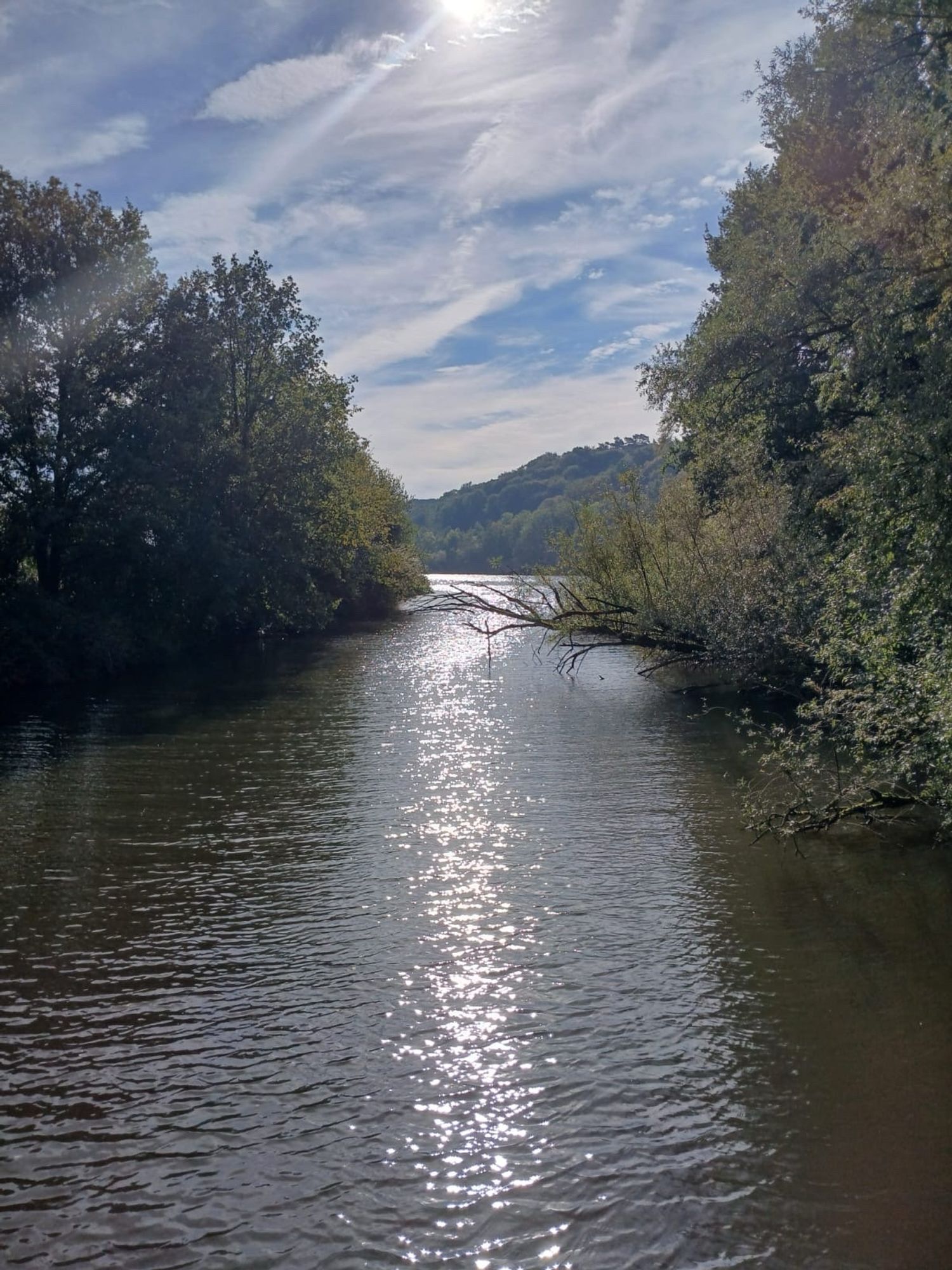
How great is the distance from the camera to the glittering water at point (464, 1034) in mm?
6121

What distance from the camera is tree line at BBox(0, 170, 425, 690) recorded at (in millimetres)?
33750

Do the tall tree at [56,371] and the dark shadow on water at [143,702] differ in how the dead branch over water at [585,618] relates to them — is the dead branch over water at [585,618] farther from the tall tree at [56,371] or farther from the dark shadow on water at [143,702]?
the tall tree at [56,371]

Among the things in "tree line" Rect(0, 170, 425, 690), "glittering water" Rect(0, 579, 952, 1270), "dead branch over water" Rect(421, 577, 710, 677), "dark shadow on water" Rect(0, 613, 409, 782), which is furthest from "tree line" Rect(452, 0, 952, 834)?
"tree line" Rect(0, 170, 425, 690)

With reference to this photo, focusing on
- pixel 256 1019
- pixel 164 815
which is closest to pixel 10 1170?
pixel 256 1019

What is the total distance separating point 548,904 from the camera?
11.5m

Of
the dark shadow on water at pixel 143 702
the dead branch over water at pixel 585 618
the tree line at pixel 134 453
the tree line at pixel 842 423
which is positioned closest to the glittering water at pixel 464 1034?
the tree line at pixel 842 423

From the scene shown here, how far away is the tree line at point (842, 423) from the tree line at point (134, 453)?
18400mm

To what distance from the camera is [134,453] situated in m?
35.8

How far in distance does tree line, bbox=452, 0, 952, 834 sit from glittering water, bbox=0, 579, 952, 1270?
206cm

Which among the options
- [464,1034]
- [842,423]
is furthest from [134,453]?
[464,1034]

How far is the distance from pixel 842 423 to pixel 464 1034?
12307 millimetres

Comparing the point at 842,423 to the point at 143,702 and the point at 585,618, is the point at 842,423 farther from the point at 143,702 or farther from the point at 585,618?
the point at 143,702

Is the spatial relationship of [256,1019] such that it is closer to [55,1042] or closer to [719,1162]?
[55,1042]

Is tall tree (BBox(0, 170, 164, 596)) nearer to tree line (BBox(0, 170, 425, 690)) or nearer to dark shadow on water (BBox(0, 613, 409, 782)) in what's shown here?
tree line (BBox(0, 170, 425, 690))
